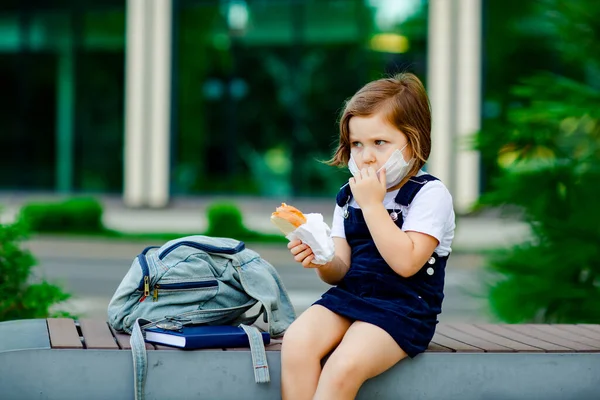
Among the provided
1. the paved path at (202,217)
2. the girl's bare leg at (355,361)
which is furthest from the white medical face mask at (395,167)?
the paved path at (202,217)

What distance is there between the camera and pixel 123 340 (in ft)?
10.7

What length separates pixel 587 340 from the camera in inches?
143

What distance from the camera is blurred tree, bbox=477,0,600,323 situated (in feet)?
19.2

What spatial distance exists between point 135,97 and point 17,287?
1651 centimetres

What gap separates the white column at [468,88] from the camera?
1934 cm

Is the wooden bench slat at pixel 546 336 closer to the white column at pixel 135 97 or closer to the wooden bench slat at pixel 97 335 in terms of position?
the wooden bench slat at pixel 97 335

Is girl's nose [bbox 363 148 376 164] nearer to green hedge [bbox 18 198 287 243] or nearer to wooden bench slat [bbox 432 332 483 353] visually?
wooden bench slat [bbox 432 332 483 353]

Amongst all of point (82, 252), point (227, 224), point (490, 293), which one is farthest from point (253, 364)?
point (227, 224)

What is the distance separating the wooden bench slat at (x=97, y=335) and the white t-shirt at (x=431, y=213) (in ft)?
3.55

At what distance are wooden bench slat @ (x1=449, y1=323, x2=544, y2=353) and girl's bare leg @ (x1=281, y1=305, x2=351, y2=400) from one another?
73 centimetres

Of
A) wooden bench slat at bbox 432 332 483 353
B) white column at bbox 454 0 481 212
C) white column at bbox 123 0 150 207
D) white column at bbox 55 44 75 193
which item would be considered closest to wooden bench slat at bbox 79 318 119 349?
wooden bench slat at bbox 432 332 483 353

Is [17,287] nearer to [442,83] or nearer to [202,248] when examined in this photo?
[202,248]

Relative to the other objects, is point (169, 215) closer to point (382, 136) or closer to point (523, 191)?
point (523, 191)

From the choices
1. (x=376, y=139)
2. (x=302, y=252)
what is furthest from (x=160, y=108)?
(x=302, y=252)
